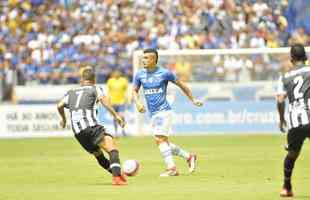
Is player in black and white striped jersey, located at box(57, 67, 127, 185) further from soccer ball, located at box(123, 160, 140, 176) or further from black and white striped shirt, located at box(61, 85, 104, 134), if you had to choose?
soccer ball, located at box(123, 160, 140, 176)

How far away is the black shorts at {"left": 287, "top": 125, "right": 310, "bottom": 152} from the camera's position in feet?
41.4

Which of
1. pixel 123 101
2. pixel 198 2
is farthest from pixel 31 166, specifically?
pixel 198 2

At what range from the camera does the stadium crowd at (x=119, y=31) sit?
35062mm

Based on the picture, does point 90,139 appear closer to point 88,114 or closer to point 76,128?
point 76,128

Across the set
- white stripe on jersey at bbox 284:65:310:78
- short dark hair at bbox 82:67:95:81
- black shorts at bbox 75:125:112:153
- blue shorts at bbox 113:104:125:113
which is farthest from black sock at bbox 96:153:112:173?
blue shorts at bbox 113:104:125:113

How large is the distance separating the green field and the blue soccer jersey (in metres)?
1.32

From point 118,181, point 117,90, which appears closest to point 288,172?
point 118,181

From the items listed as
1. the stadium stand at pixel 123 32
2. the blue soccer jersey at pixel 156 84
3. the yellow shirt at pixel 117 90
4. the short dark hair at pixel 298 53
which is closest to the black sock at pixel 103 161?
the blue soccer jersey at pixel 156 84

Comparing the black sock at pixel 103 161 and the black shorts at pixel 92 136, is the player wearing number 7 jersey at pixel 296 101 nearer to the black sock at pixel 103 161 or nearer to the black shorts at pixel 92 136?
the black shorts at pixel 92 136

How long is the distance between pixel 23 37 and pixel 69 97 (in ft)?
71.4

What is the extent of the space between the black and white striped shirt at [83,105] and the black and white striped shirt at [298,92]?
4.09 m

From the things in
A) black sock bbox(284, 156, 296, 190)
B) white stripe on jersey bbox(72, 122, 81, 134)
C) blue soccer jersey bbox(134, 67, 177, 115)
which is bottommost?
black sock bbox(284, 156, 296, 190)

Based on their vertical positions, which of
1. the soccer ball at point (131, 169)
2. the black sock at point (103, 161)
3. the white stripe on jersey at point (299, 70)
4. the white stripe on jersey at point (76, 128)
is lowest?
the soccer ball at point (131, 169)

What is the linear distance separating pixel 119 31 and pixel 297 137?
80.0 feet
